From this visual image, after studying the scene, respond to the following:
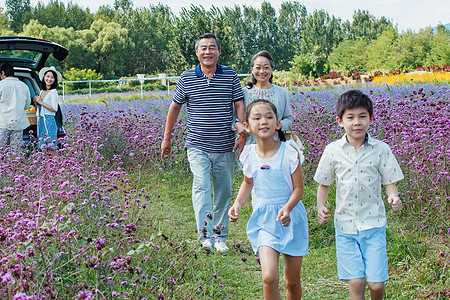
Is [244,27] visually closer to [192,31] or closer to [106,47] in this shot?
[106,47]

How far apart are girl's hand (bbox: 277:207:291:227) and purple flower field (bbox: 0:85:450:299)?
0.66 meters

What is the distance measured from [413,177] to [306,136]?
2322 millimetres

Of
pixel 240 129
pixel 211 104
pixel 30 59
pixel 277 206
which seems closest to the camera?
pixel 277 206

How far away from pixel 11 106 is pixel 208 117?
3747 mm

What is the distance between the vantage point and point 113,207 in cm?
317

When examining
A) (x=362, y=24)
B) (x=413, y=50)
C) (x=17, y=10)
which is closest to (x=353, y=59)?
(x=413, y=50)

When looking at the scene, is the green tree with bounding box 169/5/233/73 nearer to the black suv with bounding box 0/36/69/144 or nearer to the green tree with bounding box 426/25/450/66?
the green tree with bounding box 426/25/450/66

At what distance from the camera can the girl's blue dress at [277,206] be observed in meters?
2.97

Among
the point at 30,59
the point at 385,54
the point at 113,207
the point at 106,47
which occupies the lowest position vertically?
the point at 113,207

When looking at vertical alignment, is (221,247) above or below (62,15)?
below

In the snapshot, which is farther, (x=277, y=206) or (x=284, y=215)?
(x=277, y=206)

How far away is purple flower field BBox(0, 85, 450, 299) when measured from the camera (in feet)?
8.21

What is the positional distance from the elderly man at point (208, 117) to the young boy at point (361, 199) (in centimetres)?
170

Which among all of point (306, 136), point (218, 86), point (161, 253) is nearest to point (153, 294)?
point (161, 253)
